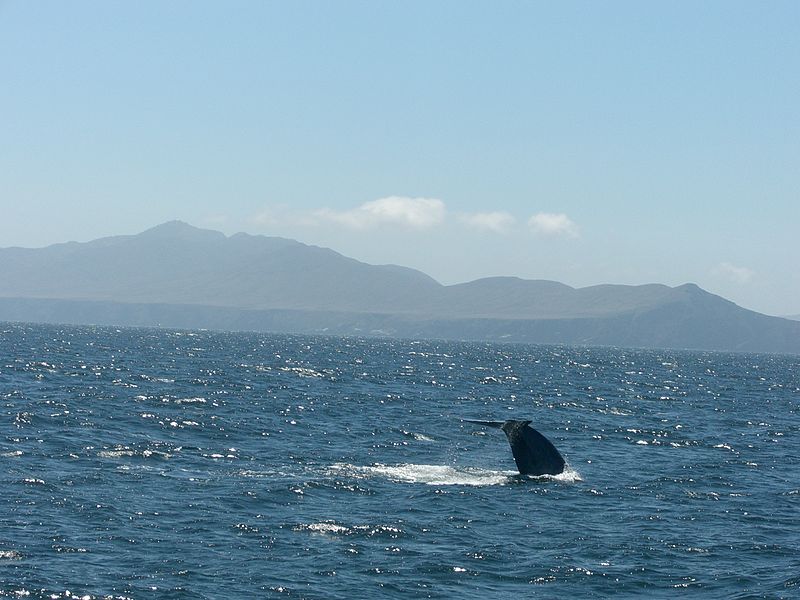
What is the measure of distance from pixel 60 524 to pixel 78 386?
1753 inches

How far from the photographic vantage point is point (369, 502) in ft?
117

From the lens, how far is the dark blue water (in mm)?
26656

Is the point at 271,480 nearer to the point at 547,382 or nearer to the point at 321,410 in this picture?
the point at 321,410

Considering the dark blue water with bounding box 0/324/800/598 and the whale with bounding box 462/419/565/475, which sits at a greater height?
the whale with bounding box 462/419/565/475

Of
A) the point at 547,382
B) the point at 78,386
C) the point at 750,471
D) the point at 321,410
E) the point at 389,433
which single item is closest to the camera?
the point at 750,471

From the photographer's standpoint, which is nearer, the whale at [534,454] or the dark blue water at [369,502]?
the dark blue water at [369,502]

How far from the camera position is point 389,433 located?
55438 mm

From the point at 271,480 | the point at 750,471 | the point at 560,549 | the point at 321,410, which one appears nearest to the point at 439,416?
the point at 321,410

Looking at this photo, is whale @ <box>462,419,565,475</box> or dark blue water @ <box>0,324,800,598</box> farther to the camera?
whale @ <box>462,419,565,475</box>

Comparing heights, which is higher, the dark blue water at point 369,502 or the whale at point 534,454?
the whale at point 534,454

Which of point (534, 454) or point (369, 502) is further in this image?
point (534, 454)

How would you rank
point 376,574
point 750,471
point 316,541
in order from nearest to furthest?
point 376,574, point 316,541, point 750,471

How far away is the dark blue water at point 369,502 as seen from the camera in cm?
2666

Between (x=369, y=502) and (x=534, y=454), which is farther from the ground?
(x=534, y=454)
